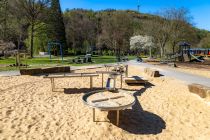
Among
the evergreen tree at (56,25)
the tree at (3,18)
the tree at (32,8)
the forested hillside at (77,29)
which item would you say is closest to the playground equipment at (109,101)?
the forested hillside at (77,29)

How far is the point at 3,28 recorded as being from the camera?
109ft

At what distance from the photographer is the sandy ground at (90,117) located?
5543 mm

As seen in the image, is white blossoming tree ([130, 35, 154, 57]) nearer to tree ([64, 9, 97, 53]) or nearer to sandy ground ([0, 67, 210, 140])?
tree ([64, 9, 97, 53])

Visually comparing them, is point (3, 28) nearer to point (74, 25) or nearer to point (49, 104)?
point (74, 25)

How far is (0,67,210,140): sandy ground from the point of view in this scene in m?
5.54

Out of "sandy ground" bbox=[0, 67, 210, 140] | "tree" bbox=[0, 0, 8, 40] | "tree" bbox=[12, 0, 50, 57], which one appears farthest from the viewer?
"tree" bbox=[0, 0, 8, 40]

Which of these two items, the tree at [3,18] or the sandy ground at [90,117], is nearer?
the sandy ground at [90,117]

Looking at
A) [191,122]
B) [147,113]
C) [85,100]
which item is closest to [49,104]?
[85,100]

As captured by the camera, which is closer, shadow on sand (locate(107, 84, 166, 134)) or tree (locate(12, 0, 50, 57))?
shadow on sand (locate(107, 84, 166, 134))

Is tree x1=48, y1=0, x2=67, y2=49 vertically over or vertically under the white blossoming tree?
over

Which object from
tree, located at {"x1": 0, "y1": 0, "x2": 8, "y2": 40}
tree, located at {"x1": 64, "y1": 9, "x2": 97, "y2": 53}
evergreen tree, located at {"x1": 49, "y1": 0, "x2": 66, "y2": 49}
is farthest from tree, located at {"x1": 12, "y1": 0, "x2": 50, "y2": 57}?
tree, located at {"x1": 64, "y1": 9, "x2": 97, "y2": 53}

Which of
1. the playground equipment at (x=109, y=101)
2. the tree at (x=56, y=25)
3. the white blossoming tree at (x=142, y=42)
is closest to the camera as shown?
the playground equipment at (x=109, y=101)

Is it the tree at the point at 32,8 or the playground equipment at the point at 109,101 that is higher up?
the tree at the point at 32,8

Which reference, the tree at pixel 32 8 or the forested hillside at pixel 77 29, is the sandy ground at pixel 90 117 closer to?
the forested hillside at pixel 77 29
